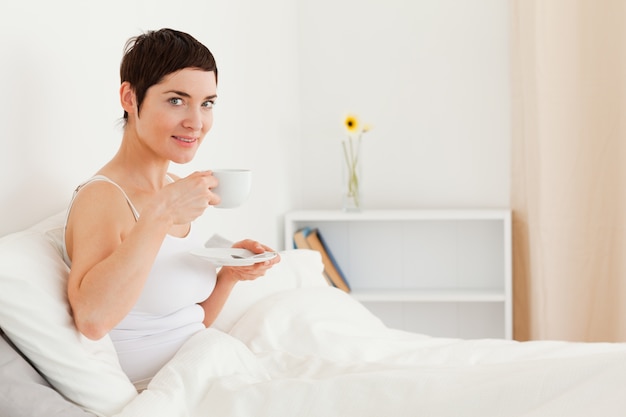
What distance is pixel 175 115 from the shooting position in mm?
1475

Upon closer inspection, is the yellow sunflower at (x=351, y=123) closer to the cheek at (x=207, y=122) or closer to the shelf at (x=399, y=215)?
the shelf at (x=399, y=215)

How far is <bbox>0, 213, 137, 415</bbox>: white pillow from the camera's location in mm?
1144

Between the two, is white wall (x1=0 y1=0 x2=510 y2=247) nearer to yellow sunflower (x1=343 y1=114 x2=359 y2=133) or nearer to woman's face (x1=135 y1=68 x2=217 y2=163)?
yellow sunflower (x1=343 y1=114 x2=359 y2=133)

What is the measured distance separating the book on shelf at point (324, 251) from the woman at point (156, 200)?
1.58 metres

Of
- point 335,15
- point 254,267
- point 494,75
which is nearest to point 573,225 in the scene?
point 494,75

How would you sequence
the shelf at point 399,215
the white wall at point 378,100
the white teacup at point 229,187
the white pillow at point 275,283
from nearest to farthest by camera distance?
the white teacup at point 229,187 < the white pillow at point 275,283 < the white wall at point 378,100 < the shelf at point 399,215

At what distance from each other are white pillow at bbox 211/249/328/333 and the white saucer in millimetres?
242

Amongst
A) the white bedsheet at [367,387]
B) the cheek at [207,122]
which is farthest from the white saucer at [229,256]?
the cheek at [207,122]

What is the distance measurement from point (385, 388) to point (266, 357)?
388mm

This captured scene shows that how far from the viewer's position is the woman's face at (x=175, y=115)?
146 centimetres

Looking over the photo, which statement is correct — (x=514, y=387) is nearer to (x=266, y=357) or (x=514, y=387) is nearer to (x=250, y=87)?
(x=266, y=357)

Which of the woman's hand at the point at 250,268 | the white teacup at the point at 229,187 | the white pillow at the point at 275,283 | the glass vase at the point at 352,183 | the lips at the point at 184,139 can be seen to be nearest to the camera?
the white teacup at the point at 229,187

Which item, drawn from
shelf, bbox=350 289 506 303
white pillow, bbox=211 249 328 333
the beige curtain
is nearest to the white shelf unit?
shelf, bbox=350 289 506 303

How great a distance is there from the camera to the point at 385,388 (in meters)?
1.21
